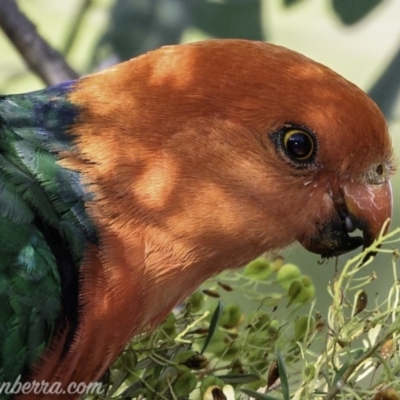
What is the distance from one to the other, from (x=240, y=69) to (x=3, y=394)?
0.59 metres

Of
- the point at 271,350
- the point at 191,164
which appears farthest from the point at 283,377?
the point at 191,164

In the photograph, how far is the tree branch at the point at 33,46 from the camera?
1578mm

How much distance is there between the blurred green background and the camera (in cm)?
195

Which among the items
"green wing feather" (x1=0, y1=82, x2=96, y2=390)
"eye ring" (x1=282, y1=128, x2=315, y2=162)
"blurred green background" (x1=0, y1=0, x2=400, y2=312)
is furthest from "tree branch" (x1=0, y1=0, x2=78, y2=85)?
"eye ring" (x1=282, y1=128, x2=315, y2=162)

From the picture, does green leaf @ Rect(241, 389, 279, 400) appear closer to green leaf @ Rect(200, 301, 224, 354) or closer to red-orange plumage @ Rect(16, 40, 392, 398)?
green leaf @ Rect(200, 301, 224, 354)

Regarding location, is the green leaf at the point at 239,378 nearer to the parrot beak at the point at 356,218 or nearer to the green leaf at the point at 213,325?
the green leaf at the point at 213,325

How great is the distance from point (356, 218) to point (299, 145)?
0.52 ft

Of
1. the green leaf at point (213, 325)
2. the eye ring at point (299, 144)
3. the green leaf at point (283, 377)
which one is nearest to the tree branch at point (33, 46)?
the eye ring at point (299, 144)

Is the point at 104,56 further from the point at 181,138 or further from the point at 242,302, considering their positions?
the point at 181,138

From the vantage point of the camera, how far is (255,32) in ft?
6.63

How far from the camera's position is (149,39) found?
81.7 inches

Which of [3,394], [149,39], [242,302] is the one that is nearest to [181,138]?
[3,394]

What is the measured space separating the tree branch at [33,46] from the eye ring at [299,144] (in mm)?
565

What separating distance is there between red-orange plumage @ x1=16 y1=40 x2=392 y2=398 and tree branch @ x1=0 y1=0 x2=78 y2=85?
1.22ft
